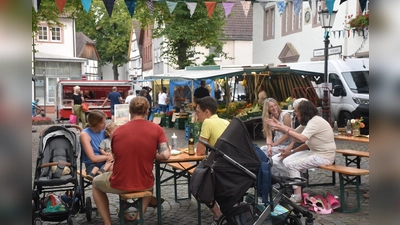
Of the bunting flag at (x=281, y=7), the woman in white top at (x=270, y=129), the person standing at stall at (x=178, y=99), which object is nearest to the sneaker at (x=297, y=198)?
the woman in white top at (x=270, y=129)

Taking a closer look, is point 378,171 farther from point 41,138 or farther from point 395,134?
point 41,138

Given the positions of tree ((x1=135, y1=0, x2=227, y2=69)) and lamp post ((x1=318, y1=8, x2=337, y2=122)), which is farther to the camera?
tree ((x1=135, y1=0, x2=227, y2=69))

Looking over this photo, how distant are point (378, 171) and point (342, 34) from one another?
20963 mm

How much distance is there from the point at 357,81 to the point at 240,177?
12.7m

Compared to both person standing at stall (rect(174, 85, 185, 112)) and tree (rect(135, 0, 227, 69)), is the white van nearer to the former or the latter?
person standing at stall (rect(174, 85, 185, 112))

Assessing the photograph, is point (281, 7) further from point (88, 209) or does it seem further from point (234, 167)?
point (234, 167)

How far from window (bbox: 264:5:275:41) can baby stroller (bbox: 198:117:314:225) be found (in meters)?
24.4

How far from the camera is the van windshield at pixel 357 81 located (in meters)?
15.6

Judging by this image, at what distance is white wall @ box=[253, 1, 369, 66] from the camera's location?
67.3 ft

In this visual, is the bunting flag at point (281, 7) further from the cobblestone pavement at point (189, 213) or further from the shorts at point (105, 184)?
the shorts at point (105, 184)

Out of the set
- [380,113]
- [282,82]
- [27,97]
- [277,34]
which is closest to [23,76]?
[27,97]

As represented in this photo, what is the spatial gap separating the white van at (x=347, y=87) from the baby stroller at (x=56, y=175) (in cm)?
1134

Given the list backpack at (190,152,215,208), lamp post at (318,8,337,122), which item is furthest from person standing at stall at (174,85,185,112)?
backpack at (190,152,215,208)

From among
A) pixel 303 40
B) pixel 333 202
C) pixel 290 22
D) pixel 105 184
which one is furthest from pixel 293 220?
pixel 290 22
